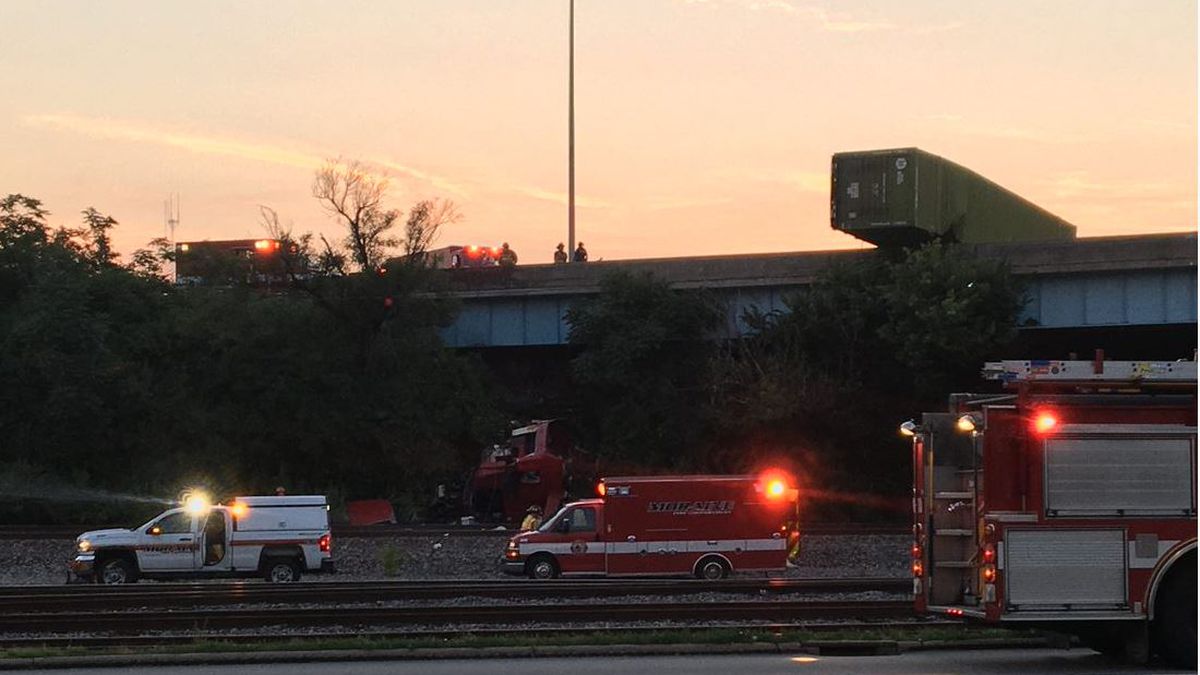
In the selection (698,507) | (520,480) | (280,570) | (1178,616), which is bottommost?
(280,570)

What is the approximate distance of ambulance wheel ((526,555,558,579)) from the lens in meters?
30.0

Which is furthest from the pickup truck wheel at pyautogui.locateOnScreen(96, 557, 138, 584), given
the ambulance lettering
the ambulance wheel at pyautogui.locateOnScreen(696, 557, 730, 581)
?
the ambulance wheel at pyautogui.locateOnScreen(696, 557, 730, 581)

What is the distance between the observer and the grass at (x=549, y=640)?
1689 cm

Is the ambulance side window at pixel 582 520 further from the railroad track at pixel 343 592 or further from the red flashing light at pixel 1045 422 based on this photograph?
the red flashing light at pixel 1045 422

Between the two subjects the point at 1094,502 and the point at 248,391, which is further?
the point at 248,391

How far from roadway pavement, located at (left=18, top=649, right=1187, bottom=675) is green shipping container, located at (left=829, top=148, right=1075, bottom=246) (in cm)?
3156

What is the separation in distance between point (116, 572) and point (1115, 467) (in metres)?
21.0

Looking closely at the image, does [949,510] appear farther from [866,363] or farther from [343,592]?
[866,363]

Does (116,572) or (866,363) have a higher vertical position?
(866,363)

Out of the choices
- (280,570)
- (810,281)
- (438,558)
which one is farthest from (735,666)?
(810,281)

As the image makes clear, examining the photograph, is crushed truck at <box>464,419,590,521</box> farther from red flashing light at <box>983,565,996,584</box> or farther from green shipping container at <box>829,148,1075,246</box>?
red flashing light at <box>983,565,996,584</box>

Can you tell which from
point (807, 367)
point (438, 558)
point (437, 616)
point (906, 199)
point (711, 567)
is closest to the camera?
point (437, 616)

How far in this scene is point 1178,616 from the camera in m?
14.2

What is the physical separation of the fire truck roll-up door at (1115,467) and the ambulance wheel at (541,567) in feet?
55.2
